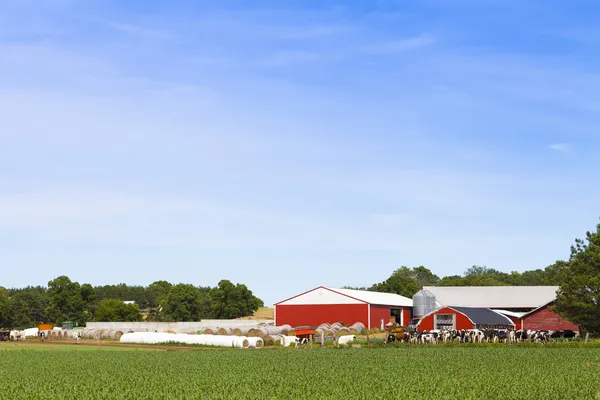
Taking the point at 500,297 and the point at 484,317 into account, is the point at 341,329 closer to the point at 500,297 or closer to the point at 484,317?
the point at 484,317

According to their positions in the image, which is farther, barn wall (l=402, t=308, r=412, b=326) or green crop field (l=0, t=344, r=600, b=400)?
barn wall (l=402, t=308, r=412, b=326)

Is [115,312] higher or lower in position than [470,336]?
higher

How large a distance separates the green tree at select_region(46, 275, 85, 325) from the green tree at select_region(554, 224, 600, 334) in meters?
80.8

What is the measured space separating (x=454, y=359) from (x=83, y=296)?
97028 millimetres

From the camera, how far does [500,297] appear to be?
11000cm

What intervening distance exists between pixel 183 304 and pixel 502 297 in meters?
51.3

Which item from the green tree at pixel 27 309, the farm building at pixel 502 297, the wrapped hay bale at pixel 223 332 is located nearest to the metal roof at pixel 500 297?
the farm building at pixel 502 297

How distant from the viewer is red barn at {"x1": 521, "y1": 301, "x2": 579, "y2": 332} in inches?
3312

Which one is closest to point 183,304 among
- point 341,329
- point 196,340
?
point 341,329

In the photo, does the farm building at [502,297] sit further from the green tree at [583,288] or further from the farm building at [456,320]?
the green tree at [583,288]

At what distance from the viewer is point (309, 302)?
317 feet

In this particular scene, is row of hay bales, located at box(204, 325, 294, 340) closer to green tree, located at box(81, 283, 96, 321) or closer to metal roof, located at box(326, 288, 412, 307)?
metal roof, located at box(326, 288, 412, 307)

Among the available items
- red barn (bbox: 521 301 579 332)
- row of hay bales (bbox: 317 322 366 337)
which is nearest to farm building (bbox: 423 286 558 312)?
red barn (bbox: 521 301 579 332)

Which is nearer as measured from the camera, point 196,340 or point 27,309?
point 196,340
